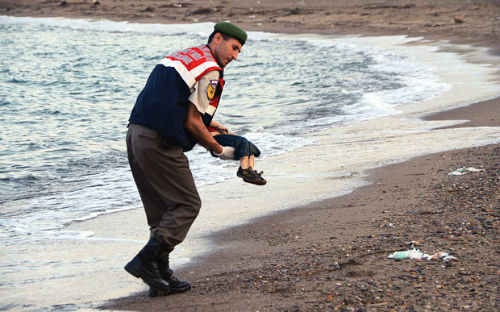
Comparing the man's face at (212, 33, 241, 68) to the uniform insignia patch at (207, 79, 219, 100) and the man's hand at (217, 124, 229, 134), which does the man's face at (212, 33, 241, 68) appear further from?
the man's hand at (217, 124, 229, 134)

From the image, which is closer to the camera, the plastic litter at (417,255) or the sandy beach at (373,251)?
the sandy beach at (373,251)

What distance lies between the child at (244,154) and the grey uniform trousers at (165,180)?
0.93 ft

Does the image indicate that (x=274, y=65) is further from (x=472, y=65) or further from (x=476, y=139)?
(x=476, y=139)

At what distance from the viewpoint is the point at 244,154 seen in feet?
14.2

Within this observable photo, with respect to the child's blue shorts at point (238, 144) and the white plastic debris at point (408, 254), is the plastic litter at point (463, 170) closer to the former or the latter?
the white plastic debris at point (408, 254)

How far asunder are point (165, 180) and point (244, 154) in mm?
512

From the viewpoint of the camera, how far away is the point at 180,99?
4141 mm

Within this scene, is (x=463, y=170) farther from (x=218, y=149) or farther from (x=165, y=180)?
(x=165, y=180)

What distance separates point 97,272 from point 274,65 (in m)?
19.6

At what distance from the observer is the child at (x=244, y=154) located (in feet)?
14.1

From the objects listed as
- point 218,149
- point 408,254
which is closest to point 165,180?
point 218,149

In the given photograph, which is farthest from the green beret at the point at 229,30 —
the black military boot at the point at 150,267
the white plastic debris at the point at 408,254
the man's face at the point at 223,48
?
the white plastic debris at the point at 408,254

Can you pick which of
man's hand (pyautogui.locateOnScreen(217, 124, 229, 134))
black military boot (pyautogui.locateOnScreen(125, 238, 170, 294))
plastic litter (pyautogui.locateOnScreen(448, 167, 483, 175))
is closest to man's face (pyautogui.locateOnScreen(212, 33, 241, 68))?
man's hand (pyautogui.locateOnScreen(217, 124, 229, 134))

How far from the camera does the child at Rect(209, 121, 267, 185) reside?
430 centimetres
